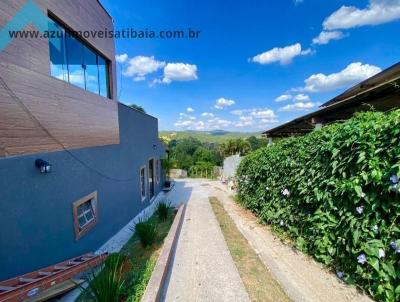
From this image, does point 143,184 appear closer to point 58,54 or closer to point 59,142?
point 59,142

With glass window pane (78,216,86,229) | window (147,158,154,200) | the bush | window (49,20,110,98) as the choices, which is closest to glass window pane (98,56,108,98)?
window (49,20,110,98)

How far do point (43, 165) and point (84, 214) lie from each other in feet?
6.72

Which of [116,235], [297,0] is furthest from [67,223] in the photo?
[297,0]

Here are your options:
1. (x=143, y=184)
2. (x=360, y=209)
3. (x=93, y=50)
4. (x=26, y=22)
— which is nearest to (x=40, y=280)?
(x=26, y=22)

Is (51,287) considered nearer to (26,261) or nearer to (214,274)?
(26,261)

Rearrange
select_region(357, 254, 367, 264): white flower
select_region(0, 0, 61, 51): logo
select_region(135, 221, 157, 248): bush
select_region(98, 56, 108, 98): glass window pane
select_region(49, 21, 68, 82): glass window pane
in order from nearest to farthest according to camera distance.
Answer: select_region(357, 254, 367, 264): white flower < select_region(0, 0, 61, 51): logo < select_region(49, 21, 68, 82): glass window pane < select_region(135, 221, 157, 248): bush < select_region(98, 56, 108, 98): glass window pane

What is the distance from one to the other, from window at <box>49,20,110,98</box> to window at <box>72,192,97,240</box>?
9.08ft

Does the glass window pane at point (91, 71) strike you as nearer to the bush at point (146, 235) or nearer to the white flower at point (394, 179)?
the bush at point (146, 235)

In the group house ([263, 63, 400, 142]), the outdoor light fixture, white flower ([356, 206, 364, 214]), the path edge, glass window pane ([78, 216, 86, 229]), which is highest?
house ([263, 63, 400, 142])

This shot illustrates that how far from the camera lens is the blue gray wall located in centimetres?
309

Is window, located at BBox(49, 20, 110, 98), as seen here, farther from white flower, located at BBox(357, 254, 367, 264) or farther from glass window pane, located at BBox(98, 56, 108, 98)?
white flower, located at BBox(357, 254, 367, 264)

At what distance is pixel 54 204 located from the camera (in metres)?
4.05

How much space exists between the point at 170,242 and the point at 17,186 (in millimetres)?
2780

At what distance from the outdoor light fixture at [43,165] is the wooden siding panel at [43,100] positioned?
205mm
